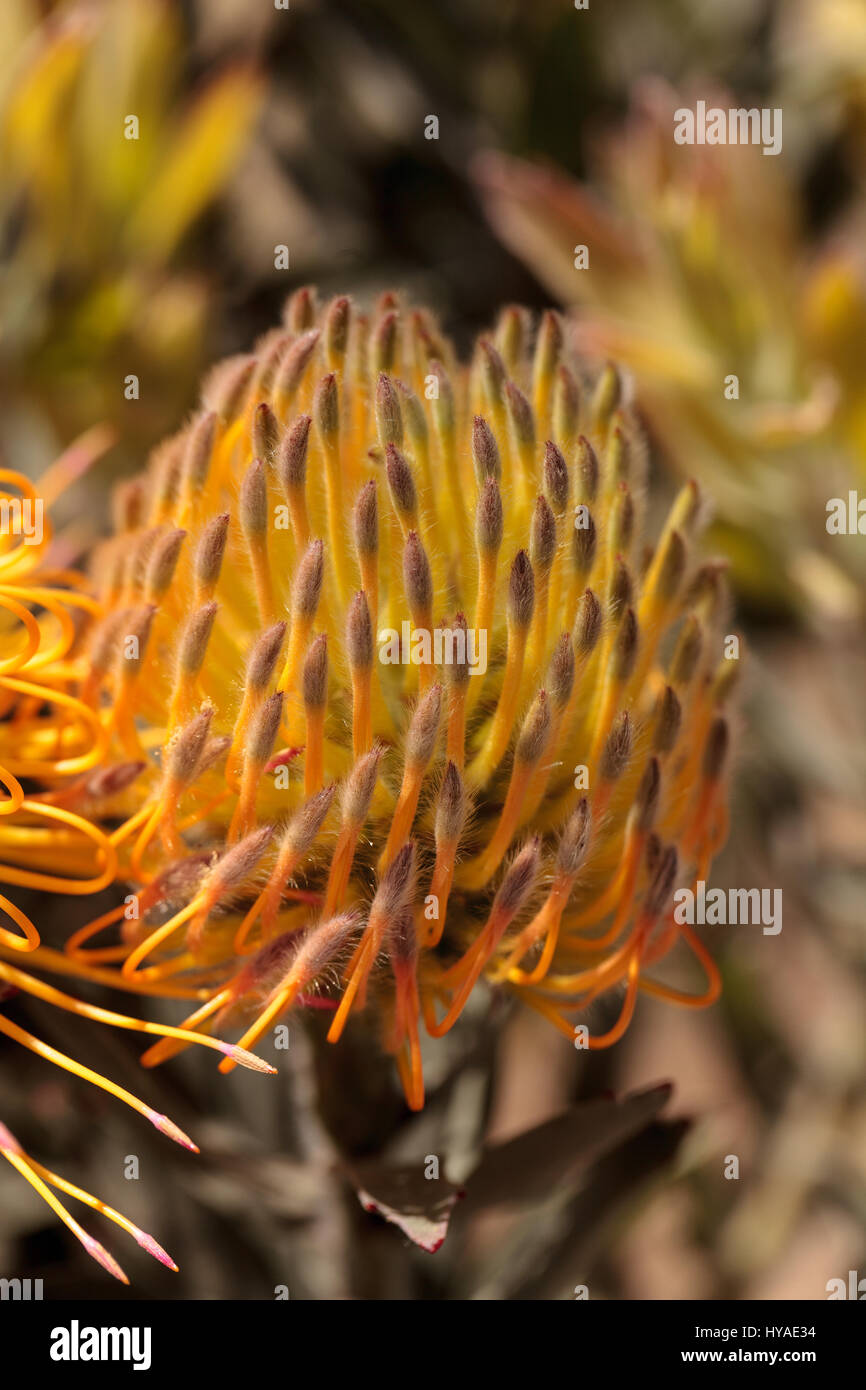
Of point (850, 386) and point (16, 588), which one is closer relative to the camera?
point (16, 588)

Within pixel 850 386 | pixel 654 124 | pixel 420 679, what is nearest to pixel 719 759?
pixel 420 679

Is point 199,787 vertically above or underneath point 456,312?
underneath

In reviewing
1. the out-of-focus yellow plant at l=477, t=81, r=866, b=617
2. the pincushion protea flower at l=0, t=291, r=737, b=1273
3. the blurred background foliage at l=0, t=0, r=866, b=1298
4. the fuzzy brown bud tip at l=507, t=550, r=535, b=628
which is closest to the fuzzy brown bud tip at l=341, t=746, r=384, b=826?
the pincushion protea flower at l=0, t=291, r=737, b=1273

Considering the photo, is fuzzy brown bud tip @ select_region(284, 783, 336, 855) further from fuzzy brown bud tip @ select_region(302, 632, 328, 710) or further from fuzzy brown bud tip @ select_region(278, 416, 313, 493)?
fuzzy brown bud tip @ select_region(278, 416, 313, 493)

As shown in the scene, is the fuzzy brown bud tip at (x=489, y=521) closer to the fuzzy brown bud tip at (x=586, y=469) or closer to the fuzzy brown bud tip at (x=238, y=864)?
the fuzzy brown bud tip at (x=586, y=469)

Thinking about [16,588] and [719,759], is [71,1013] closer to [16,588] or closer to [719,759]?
[16,588]

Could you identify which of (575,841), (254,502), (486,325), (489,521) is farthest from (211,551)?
(486,325)

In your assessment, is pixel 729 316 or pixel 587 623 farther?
pixel 729 316

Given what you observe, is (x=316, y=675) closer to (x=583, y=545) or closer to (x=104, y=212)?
(x=583, y=545)
